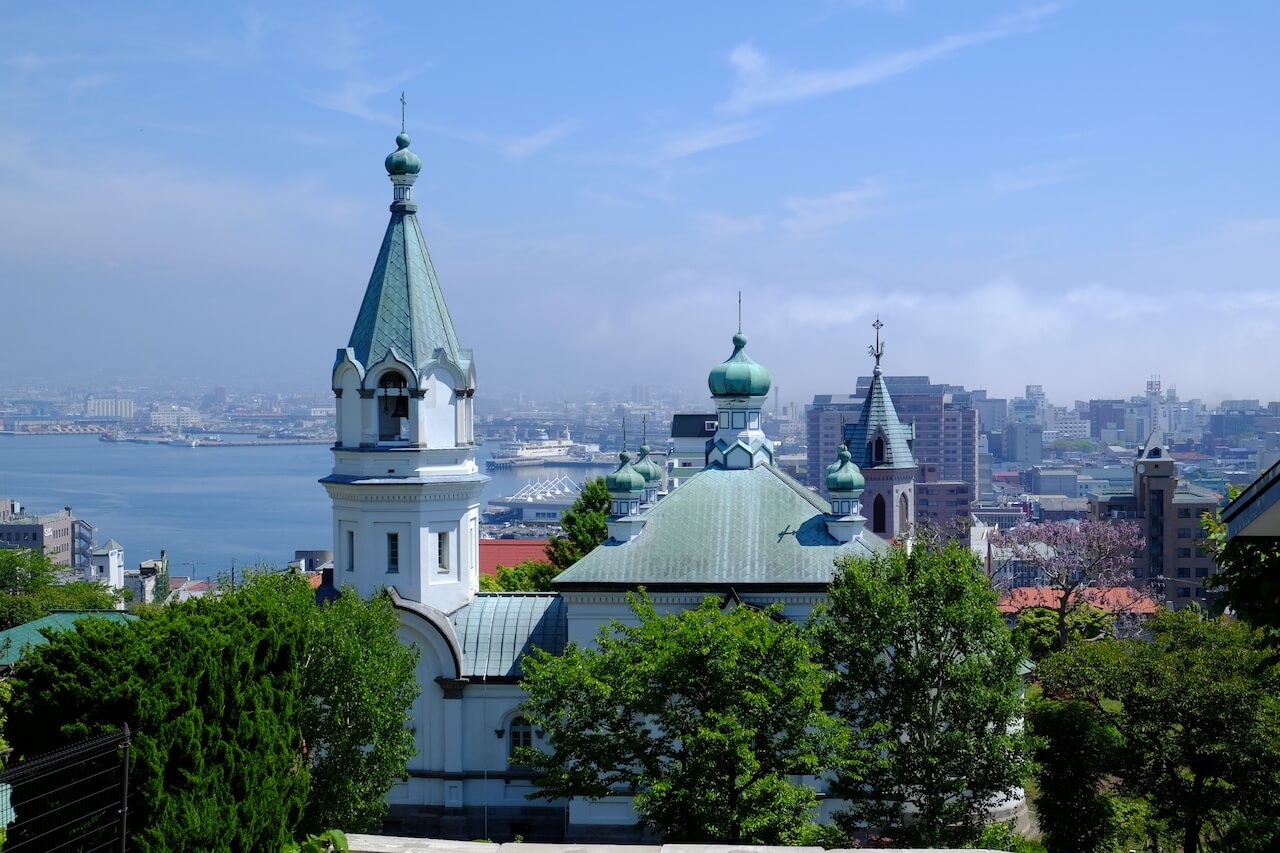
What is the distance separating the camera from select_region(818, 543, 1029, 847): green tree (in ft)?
61.0

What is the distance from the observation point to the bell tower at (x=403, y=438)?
24188 mm

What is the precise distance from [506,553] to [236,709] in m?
42.4

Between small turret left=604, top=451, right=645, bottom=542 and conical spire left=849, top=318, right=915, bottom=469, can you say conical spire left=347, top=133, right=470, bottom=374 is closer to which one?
small turret left=604, top=451, right=645, bottom=542

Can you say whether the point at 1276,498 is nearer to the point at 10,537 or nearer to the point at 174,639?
the point at 174,639

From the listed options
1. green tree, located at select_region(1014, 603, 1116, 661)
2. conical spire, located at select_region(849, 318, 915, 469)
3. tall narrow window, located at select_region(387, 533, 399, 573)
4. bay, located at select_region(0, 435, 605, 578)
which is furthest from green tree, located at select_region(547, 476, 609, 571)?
bay, located at select_region(0, 435, 605, 578)

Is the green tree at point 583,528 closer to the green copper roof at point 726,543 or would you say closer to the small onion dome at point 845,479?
the green copper roof at point 726,543

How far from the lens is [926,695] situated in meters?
19.2

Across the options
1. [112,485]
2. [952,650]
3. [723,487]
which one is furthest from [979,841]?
[112,485]

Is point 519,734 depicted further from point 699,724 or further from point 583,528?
point 583,528

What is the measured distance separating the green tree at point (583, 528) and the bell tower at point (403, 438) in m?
14.3

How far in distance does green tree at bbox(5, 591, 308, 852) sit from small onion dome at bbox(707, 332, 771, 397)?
16.8 m

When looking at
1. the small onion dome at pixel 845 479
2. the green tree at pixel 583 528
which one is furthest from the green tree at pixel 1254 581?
the green tree at pixel 583 528

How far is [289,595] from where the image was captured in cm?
1980

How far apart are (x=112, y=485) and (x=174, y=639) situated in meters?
192
